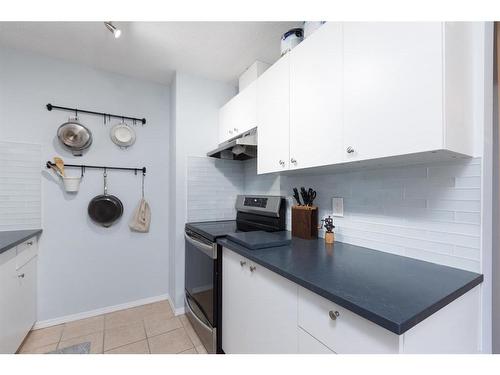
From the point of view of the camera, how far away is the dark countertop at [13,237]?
1342 mm

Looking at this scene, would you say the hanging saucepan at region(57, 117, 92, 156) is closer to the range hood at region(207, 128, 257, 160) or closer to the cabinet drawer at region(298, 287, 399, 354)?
the range hood at region(207, 128, 257, 160)

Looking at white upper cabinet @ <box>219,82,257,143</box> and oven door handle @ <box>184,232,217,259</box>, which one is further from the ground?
white upper cabinet @ <box>219,82,257,143</box>

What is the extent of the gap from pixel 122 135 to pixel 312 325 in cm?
220

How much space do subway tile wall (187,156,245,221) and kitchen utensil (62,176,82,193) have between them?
36.7 inches

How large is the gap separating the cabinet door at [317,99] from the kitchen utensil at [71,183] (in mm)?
1849

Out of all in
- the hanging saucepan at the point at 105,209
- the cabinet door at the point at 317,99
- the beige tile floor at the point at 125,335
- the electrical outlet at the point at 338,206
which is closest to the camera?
the cabinet door at the point at 317,99

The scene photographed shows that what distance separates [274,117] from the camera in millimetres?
1490

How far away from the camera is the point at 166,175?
2393 mm

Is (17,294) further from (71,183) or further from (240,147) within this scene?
(240,147)

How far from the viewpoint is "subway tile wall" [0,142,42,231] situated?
177 centimetres

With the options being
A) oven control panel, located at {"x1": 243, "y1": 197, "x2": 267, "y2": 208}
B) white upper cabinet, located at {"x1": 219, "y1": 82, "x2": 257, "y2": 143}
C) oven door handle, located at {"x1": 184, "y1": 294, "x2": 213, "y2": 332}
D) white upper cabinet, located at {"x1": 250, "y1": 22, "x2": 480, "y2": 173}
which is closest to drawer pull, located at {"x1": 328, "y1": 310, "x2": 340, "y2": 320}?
white upper cabinet, located at {"x1": 250, "y1": 22, "x2": 480, "y2": 173}

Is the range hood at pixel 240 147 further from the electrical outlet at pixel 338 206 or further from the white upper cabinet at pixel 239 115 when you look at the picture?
the electrical outlet at pixel 338 206

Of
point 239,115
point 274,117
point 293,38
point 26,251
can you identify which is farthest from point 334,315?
point 26,251

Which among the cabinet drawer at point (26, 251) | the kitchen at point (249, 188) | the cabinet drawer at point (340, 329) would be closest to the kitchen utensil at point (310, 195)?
the kitchen at point (249, 188)
